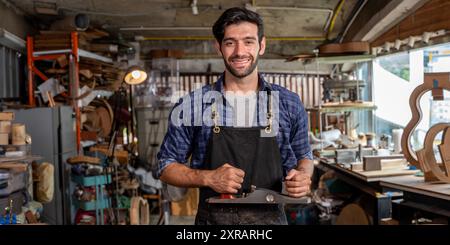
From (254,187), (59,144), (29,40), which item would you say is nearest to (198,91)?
(254,187)

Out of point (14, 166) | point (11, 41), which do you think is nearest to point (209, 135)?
point (14, 166)

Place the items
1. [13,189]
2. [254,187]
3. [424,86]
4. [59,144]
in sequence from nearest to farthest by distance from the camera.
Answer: [254,187] → [13,189] → [424,86] → [59,144]

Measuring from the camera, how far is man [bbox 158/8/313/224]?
1.34 meters

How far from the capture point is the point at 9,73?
319 centimetres

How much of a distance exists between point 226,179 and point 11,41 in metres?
2.50

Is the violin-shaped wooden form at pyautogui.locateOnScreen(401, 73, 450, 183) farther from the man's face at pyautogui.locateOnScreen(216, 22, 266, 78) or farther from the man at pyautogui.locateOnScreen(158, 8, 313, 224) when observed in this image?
the man's face at pyautogui.locateOnScreen(216, 22, 266, 78)

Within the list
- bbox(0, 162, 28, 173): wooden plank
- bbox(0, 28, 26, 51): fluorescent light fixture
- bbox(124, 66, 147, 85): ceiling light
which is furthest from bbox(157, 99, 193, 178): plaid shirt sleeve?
bbox(0, 28, 26, 51): fluorescent light fixture

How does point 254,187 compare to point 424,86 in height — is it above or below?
below

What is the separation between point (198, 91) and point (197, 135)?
0.49 ft

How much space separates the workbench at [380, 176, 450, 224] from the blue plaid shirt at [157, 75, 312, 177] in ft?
2.36

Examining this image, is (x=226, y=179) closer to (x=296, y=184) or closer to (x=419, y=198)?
(x=296, y=184)

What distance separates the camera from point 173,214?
4.04 m

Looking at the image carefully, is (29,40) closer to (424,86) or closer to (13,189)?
(13,189)

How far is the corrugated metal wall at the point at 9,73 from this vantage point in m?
3.04
